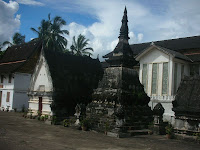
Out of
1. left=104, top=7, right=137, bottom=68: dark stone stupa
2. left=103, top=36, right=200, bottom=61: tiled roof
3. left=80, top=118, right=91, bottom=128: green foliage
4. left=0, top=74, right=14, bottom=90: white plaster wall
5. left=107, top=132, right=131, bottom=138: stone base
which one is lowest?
left=107, top=132, right=131, bottom=138: stone base

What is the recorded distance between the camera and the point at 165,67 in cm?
2116

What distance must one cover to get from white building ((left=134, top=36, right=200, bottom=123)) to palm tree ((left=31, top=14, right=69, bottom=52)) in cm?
1685

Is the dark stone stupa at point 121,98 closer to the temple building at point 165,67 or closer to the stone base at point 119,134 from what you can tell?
the stone base at point 119,134

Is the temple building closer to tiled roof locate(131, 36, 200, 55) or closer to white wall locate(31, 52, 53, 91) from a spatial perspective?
tiled roof locate(131, 36, 200, 55)

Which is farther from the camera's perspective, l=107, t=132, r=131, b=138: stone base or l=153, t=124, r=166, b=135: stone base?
l=153, t=124, r=166, b=135: stone base

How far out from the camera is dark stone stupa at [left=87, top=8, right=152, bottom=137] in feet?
42.0

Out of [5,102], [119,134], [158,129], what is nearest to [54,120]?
[119,134]

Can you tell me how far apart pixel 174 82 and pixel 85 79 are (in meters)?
7.90

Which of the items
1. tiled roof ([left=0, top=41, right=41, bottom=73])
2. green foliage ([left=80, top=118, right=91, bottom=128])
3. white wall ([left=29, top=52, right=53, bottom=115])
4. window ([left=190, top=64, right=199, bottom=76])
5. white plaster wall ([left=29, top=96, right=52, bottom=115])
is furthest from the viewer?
tiled roof ([left=0, top=41, right=41, bottom=73])

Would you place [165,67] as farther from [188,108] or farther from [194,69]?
[188,108]

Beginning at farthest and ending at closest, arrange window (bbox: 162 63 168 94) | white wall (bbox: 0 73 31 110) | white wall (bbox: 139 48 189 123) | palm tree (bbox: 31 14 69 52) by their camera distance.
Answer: palm tree (bbox: 31 14 69 52), white wall (bbox: 0 73 31 110), window (bbox: 162 63 168 94), white wall (bbox: 139 48 189 123)

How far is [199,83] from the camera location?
12.2m

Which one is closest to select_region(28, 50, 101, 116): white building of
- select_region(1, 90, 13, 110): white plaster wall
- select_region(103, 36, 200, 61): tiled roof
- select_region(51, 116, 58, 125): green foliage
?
select_region(51, 116, 58, 125): green foliage

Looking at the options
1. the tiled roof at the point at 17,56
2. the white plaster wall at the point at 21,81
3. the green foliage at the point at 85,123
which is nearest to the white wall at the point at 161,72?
the green foliage at the point at 85,123
